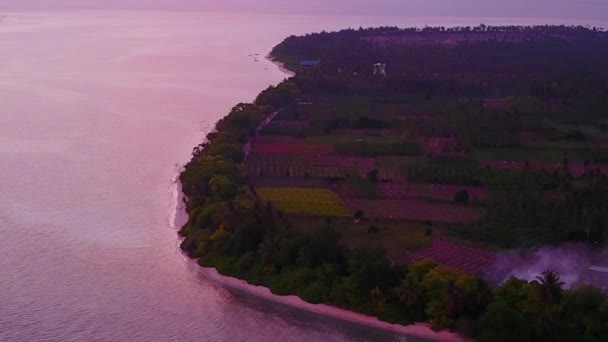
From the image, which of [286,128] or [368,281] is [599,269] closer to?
[368,281]

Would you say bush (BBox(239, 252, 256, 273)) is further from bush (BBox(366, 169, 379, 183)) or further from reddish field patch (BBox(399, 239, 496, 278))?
bush (BBox(366, 169, 379, 183))

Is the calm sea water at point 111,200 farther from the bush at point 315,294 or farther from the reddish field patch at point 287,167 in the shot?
the reddish field patch at point 287,167

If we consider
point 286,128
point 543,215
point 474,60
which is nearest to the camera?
point 543,215

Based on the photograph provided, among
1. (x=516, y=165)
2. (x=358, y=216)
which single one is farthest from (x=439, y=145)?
(x=358, y=216)

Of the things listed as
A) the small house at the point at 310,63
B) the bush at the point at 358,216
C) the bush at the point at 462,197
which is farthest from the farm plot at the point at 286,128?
the small house at the point at 310,63

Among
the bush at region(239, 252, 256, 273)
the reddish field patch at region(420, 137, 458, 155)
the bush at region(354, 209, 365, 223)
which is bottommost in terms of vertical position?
the bush at region(239, 252, 256, 273)

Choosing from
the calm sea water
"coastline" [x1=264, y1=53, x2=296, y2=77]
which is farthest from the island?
"coastline" [x1=264, y1=53, x2=296, y2=77]

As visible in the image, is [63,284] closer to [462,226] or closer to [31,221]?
[31,221]

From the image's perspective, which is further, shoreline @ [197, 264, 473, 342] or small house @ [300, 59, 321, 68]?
small house @ [300, 59, 321, 68]
